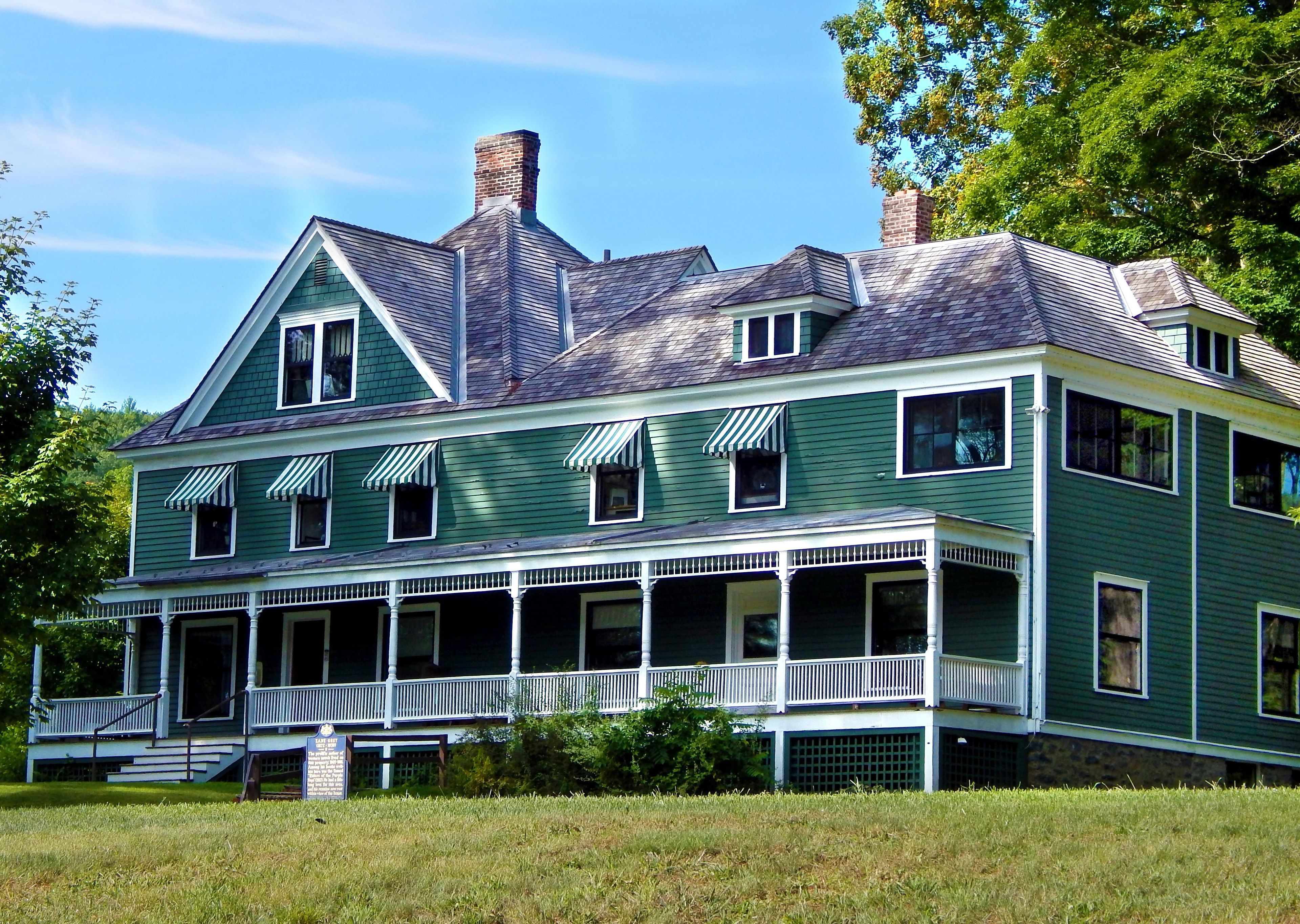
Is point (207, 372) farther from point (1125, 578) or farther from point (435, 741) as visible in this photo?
point (1125, 578)

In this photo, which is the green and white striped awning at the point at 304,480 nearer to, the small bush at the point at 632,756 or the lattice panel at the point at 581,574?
the lattice panel at the point at 581,574

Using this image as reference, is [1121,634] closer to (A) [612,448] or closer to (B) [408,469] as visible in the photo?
(A) [612,448]

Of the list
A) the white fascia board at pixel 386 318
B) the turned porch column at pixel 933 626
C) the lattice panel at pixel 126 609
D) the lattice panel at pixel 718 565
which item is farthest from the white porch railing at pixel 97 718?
the turned porch column at pixel 933 626

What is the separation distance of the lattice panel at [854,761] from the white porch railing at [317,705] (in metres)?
7.24

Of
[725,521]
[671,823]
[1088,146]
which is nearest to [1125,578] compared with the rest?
[725,521]

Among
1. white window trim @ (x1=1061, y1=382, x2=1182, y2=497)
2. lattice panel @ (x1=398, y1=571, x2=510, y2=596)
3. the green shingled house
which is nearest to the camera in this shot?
the green shingled house

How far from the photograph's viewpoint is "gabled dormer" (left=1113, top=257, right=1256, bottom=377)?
32.8 m

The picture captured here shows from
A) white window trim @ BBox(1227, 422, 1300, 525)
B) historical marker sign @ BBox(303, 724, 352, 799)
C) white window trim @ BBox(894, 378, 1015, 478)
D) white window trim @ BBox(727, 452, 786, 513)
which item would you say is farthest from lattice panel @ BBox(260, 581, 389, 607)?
white window trim @ BBox(1227, 422, 1300, 525)

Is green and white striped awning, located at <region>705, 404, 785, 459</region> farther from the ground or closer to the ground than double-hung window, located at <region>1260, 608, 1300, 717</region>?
farther from the ground

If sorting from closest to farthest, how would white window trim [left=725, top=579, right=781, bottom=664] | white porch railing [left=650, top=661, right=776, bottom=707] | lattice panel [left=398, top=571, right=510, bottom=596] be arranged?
1. white porch railing [left=650, top=661, right=776, bottom=707]
2. white window trim [left=725, top=579, right=781, bottom=664]
3. lattice panel [left=398, top=571, right=510, bottom=596]

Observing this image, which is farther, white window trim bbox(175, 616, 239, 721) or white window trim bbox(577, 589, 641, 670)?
white window trim bbox(175, 616, 239, 721)

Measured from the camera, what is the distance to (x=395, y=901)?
1770 cm

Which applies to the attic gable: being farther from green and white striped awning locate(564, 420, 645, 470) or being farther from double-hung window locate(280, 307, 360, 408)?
green and white striped awning locate(564, 420, 645, 470)

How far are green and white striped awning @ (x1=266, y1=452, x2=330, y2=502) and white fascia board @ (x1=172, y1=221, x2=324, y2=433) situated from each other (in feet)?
8.06
